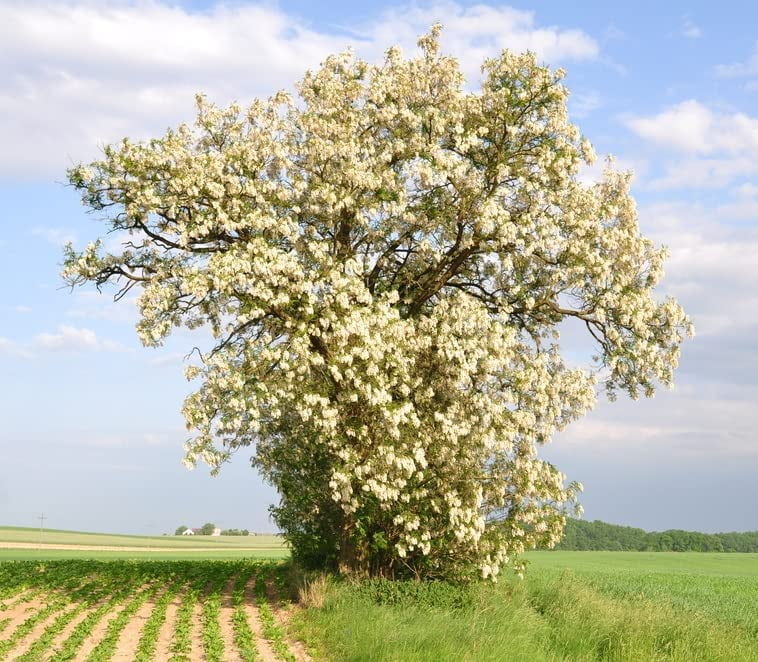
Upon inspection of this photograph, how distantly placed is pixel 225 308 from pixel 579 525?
93.5 m

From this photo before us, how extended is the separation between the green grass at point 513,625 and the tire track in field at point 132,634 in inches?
161

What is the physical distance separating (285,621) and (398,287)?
10.4 metres

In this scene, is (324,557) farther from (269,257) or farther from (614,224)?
(614,224)

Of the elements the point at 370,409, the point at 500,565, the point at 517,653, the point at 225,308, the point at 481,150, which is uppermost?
the point at 481,150

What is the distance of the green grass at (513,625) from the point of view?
17750 millimetres

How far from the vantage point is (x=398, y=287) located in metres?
26.0

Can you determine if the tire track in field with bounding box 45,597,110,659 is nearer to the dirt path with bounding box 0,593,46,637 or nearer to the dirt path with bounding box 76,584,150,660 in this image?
the dirt path with bounding box 76,584,150,660

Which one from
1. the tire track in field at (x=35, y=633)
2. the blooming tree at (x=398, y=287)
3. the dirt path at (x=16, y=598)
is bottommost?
the tire track in field at (x=35, y=633)

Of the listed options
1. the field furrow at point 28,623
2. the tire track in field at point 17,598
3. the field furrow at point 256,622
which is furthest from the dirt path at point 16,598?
the field furrow at point 256,622

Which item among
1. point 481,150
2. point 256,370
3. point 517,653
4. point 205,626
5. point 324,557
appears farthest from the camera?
point 324,557

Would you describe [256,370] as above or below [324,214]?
below

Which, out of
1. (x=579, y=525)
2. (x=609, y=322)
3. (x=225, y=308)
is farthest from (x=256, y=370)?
(x=579, y=525)

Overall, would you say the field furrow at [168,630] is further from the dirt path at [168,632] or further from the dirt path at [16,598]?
the dirt path at [16,598]

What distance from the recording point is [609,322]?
25.2m
